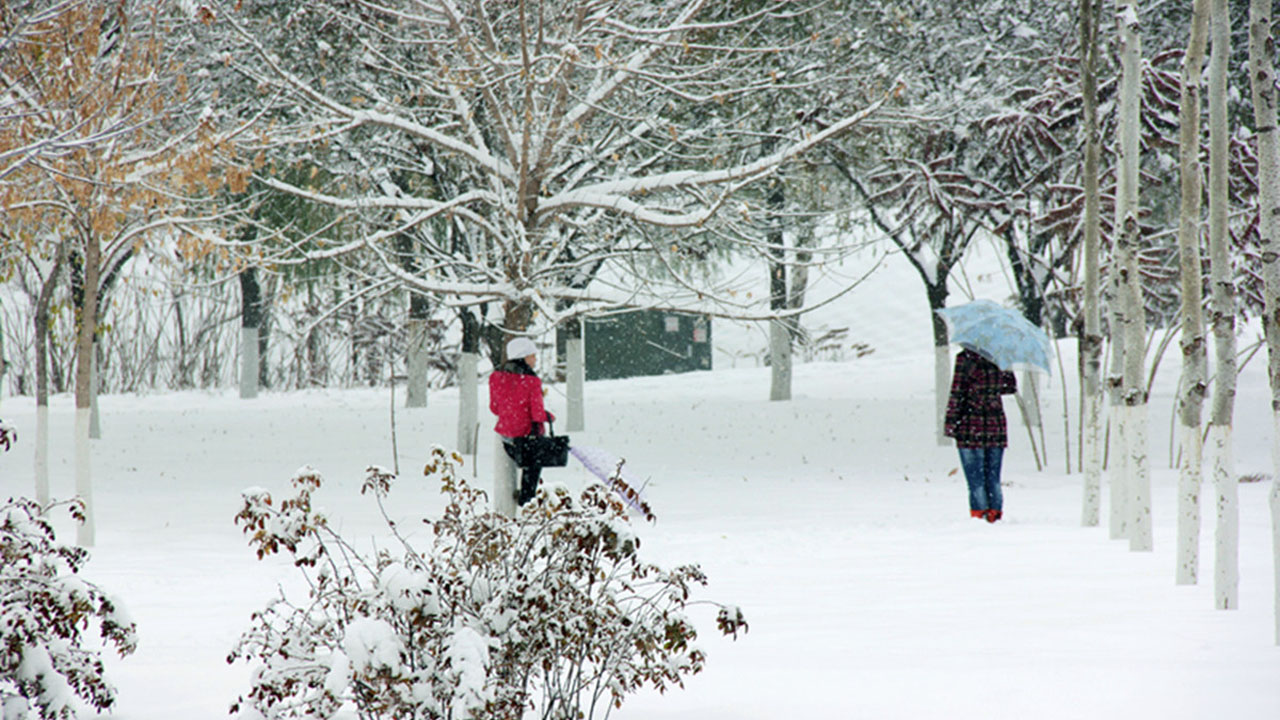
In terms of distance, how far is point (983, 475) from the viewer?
956 cm

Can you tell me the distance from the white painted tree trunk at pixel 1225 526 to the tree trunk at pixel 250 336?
73.6 ft

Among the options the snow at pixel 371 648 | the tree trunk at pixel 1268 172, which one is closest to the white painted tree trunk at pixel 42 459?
the snow at pixel 371 648

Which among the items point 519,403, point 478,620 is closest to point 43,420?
point 519,403

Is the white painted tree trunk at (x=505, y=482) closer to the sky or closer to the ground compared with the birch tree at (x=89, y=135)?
closer to the ground

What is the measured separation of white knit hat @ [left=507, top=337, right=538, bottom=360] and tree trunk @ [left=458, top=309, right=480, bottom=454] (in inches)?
287

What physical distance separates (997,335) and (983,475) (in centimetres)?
120

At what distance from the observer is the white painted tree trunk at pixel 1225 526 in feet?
17.5

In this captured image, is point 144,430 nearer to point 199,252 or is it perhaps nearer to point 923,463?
point 199,252

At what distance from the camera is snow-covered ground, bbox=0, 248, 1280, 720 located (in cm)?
427

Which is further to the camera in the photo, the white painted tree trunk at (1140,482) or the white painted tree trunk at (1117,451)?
the white painted tree trunk at (1117,451)

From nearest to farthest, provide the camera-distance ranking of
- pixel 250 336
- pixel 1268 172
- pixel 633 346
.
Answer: pixel 1268 172 → pixel 250 336 → pixel 633 346

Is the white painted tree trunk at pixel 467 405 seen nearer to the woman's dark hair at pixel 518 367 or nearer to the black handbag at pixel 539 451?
the woman's dark hair at pixel 518 367

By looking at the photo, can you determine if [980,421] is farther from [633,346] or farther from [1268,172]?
[633,346]

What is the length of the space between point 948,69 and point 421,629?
14639 mm
